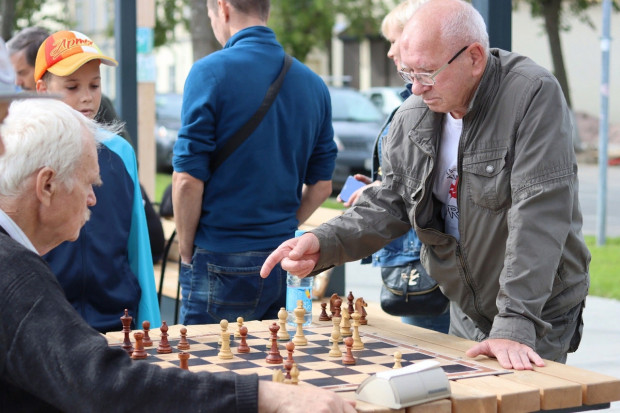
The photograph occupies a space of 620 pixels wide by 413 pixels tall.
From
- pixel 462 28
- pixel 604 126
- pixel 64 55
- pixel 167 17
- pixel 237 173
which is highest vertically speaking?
pixel 462 28

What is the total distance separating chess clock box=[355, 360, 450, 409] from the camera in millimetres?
2521

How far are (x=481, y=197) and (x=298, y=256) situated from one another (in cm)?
66

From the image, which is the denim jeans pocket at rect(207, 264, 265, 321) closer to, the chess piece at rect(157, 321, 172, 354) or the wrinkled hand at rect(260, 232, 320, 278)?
the wrinkled hand at rect(260, 232, 320, 278)

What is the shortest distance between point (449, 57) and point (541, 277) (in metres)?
0.79

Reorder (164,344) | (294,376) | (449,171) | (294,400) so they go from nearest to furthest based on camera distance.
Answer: (294,400) < (294,376) < (164,344) < (449,171)

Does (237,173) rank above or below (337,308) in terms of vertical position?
above

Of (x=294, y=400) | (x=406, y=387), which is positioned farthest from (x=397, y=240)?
(x=294, y=400)

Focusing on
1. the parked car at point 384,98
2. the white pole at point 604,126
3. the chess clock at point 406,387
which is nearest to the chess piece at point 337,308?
the chess clock at point 406,387

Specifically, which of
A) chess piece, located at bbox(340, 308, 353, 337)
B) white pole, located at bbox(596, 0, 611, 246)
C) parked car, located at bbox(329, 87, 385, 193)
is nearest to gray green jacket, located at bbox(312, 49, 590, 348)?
chess piece, located at bbox(340, 308, 353, 337)

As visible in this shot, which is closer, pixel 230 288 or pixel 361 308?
pixel 361 308

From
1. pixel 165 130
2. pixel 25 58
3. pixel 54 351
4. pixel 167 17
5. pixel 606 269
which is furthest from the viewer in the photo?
pixel 167 17

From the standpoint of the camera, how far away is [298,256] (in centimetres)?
348

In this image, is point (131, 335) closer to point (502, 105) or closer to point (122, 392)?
point (122, 392)

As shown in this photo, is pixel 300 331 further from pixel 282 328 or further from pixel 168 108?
pixel 168 108
